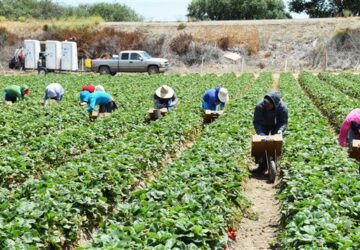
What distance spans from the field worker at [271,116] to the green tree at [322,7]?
197ft

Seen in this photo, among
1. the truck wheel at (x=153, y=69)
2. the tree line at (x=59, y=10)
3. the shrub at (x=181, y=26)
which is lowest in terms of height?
the truck wheel at (x=153, y=69)

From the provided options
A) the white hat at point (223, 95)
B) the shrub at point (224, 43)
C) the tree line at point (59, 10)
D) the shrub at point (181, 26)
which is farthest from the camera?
the tree line at point (59, 10)

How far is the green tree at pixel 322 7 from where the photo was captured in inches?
2677

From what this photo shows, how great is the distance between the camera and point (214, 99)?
603 inches

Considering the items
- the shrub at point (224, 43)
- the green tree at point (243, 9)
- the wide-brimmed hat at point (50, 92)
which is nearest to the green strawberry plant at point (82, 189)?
the wide-brimmed hat at point (50, 92)

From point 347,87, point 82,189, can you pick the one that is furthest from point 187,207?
point 347,87

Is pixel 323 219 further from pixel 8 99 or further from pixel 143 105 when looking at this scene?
pixel 8 99

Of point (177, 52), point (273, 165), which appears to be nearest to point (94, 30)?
point (177, 52)

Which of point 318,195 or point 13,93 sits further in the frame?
point 13,93

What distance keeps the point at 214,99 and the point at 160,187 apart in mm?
8431

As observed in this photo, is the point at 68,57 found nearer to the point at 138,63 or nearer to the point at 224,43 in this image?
the point at 138,63

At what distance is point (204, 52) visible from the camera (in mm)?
52812

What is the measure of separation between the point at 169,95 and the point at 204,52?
37.6m

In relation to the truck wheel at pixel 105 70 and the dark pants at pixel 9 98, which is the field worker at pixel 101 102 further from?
the truck wheel at pixel 105 70
